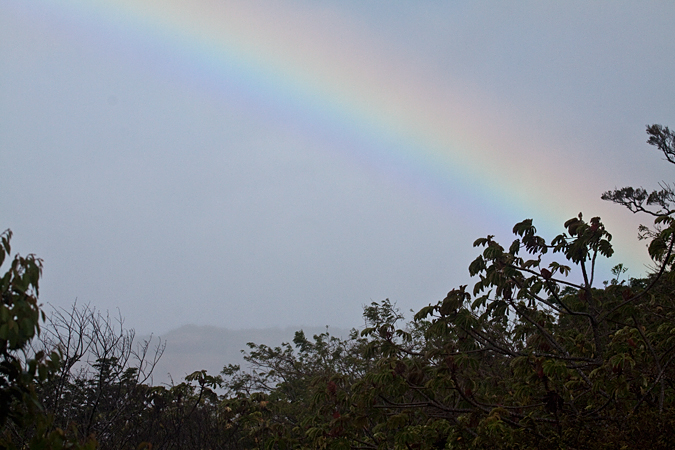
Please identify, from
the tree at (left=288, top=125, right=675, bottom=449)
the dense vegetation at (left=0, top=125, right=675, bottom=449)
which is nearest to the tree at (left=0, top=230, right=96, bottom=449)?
the dense vegetation at (left=0, top=125, right=675, bottom=449)

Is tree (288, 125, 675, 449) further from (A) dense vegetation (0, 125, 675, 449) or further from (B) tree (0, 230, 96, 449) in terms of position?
(B) tree (0, 230, 96, 449)

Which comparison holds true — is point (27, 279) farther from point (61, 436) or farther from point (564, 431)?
point (564, 431)

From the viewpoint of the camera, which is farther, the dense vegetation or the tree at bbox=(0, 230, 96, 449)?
the dense vegetation

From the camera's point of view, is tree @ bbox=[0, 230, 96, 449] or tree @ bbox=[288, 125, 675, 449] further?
tree @ bbox=[288, 125, 675, 449]

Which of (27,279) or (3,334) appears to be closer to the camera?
(3,334)

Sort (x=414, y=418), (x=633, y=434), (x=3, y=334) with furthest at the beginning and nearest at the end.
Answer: (x=414, y=418)
(x=633, y=434)
(x=3, y=334)

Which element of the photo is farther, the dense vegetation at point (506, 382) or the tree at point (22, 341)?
the dense vegetation at point (506, 382)

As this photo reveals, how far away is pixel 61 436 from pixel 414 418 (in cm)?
744

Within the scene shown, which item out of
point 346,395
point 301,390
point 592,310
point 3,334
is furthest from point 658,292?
point 3,334

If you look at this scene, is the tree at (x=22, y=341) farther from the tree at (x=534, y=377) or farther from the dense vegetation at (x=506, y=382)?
the tree at (x=534, y=377)

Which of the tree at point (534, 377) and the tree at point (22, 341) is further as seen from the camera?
the tree at point (534, 377)

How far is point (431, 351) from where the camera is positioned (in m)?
6.66

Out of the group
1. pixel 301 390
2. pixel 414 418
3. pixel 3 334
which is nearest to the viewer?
pixel 3 334

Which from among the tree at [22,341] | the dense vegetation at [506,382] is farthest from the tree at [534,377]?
the tree at [22,341]
